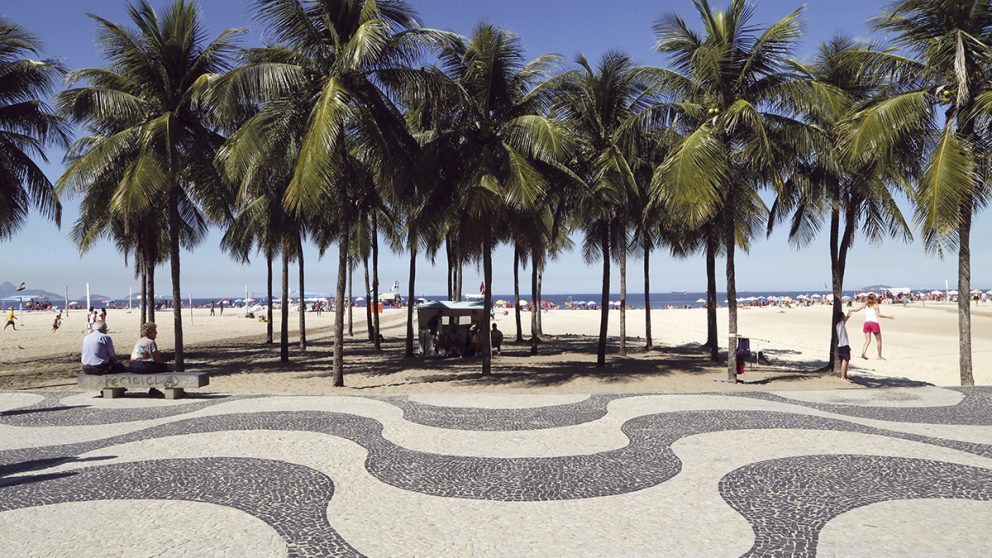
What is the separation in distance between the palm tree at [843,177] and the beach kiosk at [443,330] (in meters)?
9.63

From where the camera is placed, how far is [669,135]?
1311cm

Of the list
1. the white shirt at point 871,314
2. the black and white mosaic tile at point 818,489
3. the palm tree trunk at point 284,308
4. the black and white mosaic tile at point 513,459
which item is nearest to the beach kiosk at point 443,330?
the palm tree trunk at point 284,308

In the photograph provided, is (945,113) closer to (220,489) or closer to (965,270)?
(965,270)

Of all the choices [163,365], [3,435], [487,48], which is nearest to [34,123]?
[163,365]

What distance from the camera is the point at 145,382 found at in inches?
375

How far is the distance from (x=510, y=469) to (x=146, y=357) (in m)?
7.81

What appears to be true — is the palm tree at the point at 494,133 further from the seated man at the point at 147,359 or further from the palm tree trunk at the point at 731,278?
the seated man at the point at 147,359

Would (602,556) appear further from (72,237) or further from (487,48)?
(72,237)

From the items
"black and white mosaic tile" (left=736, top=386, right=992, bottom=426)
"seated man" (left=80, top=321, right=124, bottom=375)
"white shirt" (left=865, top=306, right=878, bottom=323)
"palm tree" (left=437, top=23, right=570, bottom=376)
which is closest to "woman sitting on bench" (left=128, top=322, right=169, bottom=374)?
"seated man" (left=80, top=321, right=124, bottom=375)

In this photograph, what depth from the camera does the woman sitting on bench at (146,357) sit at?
983 centimetres

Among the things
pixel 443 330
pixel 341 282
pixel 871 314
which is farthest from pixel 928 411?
pixel 443 330

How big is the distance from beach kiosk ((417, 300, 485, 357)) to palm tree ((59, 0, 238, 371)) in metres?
7.06

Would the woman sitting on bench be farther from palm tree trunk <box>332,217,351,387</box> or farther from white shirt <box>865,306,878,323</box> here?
white shirt <box>865,306,878,323</box>

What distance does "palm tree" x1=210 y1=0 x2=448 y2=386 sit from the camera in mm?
9969
